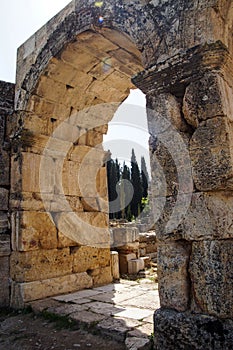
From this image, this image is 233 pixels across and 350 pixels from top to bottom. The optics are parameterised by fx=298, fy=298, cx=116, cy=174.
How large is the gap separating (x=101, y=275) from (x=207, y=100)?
13.0 feet

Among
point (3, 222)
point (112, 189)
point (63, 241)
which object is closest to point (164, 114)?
point (63, 241)

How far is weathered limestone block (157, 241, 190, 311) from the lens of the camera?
2.49 metres

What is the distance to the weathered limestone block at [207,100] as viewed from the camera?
97.7 inches

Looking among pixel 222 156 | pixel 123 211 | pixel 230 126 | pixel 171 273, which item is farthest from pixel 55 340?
pixel 123 211

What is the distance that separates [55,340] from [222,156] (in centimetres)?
257

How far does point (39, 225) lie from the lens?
188 inches

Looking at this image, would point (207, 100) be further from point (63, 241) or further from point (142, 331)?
point (63, 241)

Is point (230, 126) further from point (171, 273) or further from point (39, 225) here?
point (39, 225)

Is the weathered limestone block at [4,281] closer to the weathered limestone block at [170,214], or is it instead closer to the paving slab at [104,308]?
the paving slab at [104,308]

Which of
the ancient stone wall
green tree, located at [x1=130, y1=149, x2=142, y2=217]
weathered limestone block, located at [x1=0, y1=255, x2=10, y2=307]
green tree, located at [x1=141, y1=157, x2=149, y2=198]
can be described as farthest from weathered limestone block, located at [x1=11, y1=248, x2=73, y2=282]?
green tree, located at [x1=141, y1=157, x2=149, y2=198]

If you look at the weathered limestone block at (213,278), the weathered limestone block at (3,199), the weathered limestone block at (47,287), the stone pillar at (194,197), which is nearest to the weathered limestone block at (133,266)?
the weathered limestone block at (47,287)

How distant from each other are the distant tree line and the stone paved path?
18.9 metres

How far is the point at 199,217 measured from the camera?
246 centimetres

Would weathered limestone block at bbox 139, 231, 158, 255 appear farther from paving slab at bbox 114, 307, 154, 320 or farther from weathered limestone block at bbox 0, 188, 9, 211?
paving slab at bbox 114, 307, 154, 320
